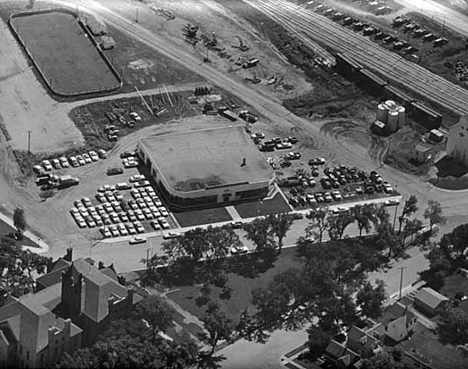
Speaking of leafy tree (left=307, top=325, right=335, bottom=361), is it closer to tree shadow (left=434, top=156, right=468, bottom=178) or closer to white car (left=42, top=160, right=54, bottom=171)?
tree shadow (left=434, top=156, right=468, bottom=178)

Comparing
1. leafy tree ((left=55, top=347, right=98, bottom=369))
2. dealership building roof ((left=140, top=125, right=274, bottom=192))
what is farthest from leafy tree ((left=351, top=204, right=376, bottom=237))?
leafy tree ((left=55, top=347, right=98, bottom=369))

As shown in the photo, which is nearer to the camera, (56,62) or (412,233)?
Answer: (412,233)

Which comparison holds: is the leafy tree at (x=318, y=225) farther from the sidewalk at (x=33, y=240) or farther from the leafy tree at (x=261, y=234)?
the sidewalk at (x=33, y=240)

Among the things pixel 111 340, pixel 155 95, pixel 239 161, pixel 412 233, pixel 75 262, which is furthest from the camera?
pixel 155 95

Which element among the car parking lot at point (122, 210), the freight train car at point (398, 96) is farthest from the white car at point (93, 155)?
the freight train car at point (398, 96)

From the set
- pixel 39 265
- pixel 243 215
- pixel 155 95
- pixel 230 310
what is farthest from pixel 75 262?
pixel 155 95

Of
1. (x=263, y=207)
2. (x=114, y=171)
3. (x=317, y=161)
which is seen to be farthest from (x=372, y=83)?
(x=114, y=171)

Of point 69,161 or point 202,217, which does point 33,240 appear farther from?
point 202,217

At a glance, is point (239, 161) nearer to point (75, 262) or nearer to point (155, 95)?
point (155, 95)
